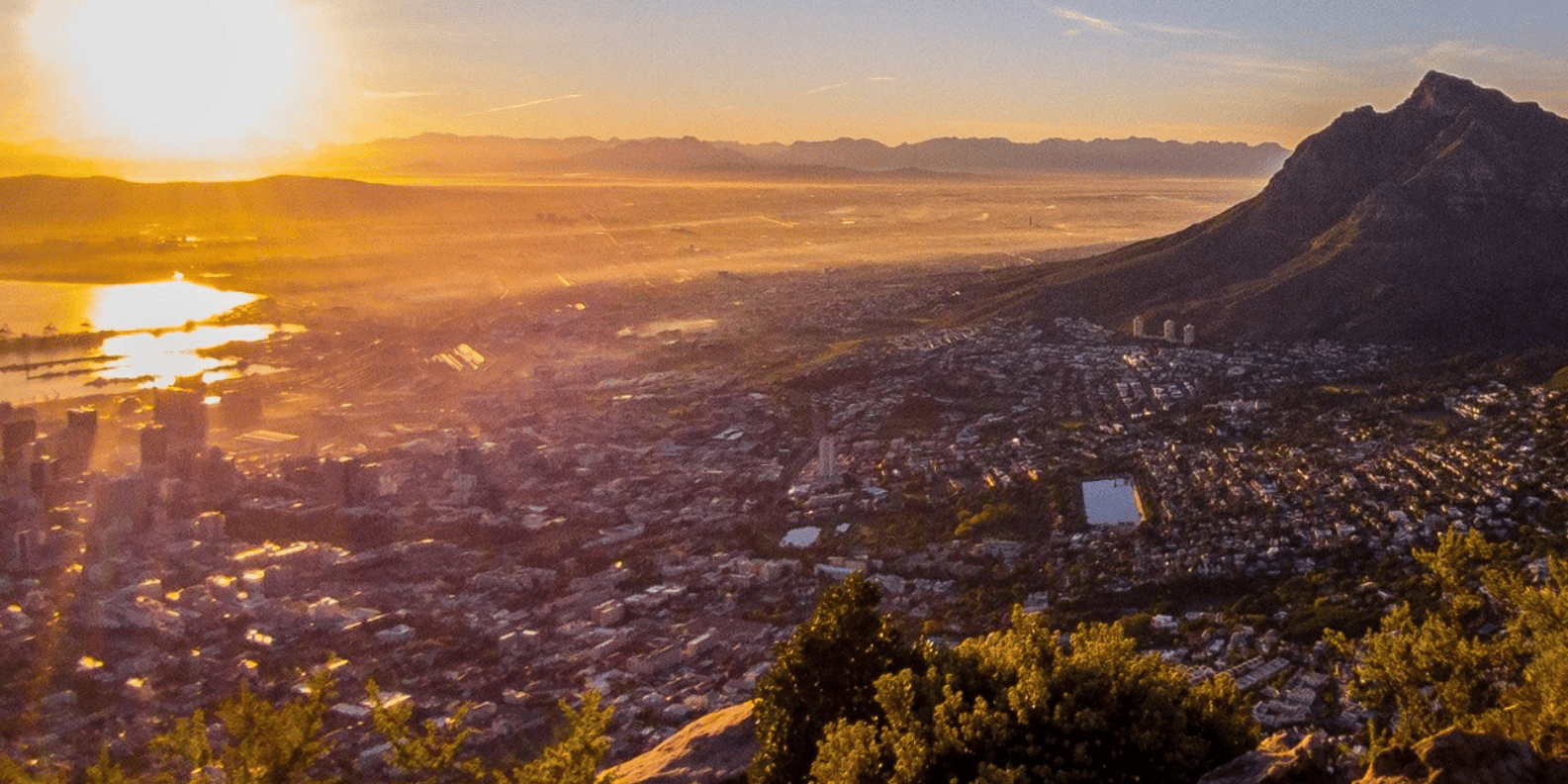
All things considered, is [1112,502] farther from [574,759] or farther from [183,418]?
[183,418]

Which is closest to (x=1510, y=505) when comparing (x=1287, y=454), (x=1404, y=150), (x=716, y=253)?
(x=1287, y=454)

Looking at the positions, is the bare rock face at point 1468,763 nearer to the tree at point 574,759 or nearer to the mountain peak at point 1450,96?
the tree at point 574,759

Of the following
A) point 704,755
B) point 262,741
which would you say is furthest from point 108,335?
point 262,741

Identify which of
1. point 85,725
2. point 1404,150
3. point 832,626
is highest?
point 1404,150

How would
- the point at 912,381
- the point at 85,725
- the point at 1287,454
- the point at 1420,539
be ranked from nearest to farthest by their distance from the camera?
the point at 85,725
the point at 1420,539
the point at 1287,454
the point at 912,381

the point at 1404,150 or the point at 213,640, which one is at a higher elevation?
the point at 1404,150

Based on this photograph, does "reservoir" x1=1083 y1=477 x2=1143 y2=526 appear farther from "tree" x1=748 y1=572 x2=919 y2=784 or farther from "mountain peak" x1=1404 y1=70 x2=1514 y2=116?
"mountain peak" x1=1404 y1=70 x2=1514 y2=116

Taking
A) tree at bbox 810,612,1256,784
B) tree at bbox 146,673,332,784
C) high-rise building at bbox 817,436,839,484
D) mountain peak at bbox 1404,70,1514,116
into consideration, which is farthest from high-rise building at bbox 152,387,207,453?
mountain peak at bbox 1404,70,1514,116

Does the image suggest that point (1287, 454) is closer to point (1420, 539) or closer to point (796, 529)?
point (1420, 539)
